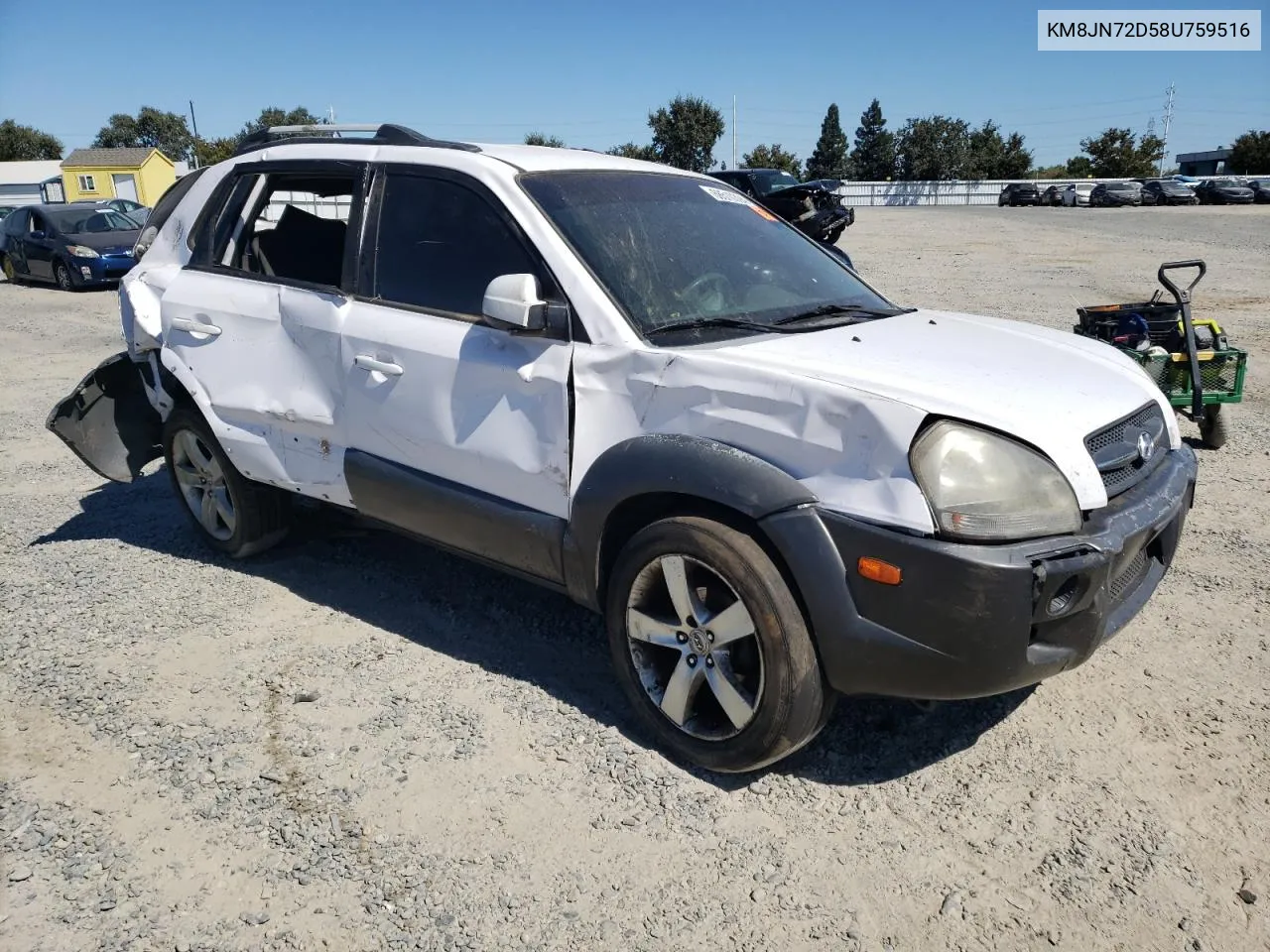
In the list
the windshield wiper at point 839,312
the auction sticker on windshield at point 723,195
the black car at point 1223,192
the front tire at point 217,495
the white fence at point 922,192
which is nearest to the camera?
the windshield wiper at point 839,312

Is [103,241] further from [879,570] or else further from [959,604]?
[959,604]

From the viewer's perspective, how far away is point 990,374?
9.24 feet

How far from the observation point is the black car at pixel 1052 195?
45.6 meters

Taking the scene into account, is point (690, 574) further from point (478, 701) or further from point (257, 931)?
point (257, 931)

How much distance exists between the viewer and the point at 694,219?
3.67 m

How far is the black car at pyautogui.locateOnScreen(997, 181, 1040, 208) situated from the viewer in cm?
4650

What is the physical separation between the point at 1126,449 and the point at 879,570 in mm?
959

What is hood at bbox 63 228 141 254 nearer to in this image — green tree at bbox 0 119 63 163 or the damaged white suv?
the damaged white suv

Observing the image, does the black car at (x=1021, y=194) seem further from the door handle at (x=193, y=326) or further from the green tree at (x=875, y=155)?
the door handle at (x=193, y=326)

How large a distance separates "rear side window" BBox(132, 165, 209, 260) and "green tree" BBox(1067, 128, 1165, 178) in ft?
247

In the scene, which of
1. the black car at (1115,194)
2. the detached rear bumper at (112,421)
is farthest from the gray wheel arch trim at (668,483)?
the black car at (1115,194)

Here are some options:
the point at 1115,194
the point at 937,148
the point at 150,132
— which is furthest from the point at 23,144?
the point at 1115,194

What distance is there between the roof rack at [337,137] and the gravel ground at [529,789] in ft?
6.34

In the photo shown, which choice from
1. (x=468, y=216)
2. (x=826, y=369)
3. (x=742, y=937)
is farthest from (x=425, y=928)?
(x=468, y=216)
